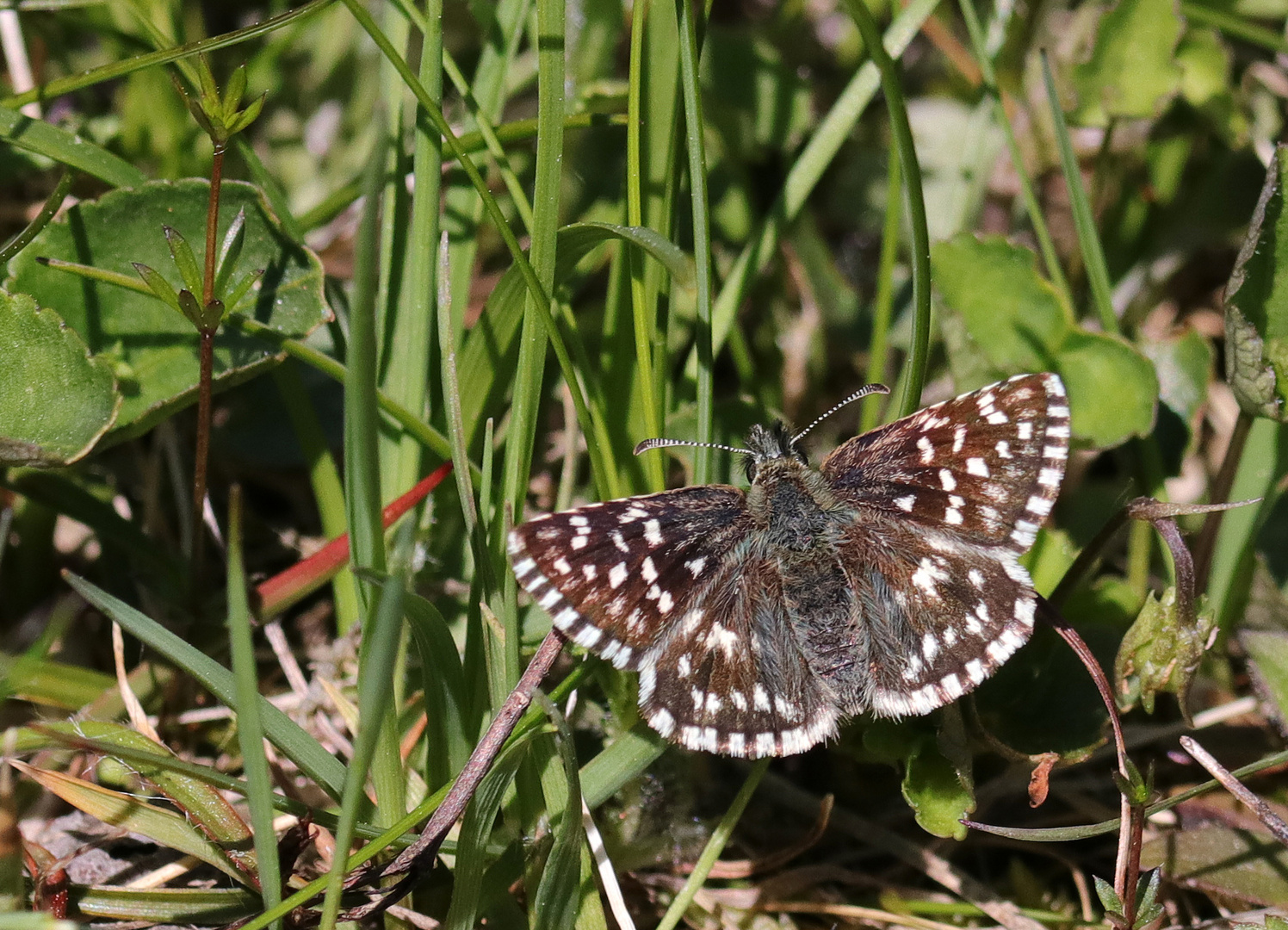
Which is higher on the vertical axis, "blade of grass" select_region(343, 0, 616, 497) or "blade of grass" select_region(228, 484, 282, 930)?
"blade of grass" select_region(343, 0, 616, 497)

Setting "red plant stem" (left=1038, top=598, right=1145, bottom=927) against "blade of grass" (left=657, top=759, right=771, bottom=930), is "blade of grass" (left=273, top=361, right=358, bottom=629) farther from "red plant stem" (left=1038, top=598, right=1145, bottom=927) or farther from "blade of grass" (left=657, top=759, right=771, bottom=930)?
"red plant stem" (left=1038, top=598, right=1145, bottom=927)

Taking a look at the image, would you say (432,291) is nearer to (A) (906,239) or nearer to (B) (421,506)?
(B) (421,506)

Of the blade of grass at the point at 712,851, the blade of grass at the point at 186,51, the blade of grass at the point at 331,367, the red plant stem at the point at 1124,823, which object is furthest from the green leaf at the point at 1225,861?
the blade of grass at the point at 186,51

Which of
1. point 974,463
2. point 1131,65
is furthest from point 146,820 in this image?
point 1131,65

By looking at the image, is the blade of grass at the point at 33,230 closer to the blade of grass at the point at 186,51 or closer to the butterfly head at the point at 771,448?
the blade of grass at the point at 186,51

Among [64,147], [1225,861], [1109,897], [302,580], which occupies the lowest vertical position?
[1225,861]

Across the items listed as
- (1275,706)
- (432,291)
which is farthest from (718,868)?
(432,291)

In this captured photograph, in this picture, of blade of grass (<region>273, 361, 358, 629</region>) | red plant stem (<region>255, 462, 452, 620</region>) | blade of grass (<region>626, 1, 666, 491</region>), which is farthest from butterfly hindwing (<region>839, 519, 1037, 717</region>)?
blade of grass (<region>273, 361, 358, 629</region>)

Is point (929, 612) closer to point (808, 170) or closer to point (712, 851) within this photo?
point (712, 851)
